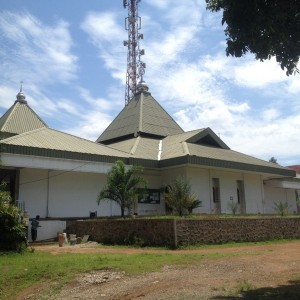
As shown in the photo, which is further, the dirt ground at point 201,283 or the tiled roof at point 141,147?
the tiled roof at point 141,147

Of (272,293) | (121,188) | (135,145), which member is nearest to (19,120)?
(135,145)

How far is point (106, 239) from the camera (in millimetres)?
18438

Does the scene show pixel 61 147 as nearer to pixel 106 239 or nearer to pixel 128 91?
pixel 106 239

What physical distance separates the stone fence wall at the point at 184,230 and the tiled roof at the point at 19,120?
A: 10632mm

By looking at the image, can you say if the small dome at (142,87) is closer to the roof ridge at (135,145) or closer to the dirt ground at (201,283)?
the roof ridge at (135,145)

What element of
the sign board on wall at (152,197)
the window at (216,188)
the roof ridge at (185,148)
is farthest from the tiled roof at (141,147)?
the window at (216,188)

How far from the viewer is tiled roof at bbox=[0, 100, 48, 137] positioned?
28.4 meters

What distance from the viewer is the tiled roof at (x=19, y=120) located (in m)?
28.4

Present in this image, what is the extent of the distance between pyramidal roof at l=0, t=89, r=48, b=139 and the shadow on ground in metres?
22.1

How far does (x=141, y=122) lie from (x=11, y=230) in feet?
56.4

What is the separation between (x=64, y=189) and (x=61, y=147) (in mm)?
2413

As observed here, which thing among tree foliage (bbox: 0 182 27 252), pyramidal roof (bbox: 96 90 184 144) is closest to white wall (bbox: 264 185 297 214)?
pyramidal roof (bbox: 96 90 184 144)

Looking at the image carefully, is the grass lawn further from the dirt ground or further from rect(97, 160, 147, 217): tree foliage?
rect(97, 160, 147, 217): tree foliage

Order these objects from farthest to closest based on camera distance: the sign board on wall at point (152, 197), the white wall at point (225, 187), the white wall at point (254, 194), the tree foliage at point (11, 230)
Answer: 1. the white wall at point (254, 194)
2. the white wall at point (225, 187)
3. the sign board on wall at point (152, 197)
4. the tree foliage at point (11, 230)
